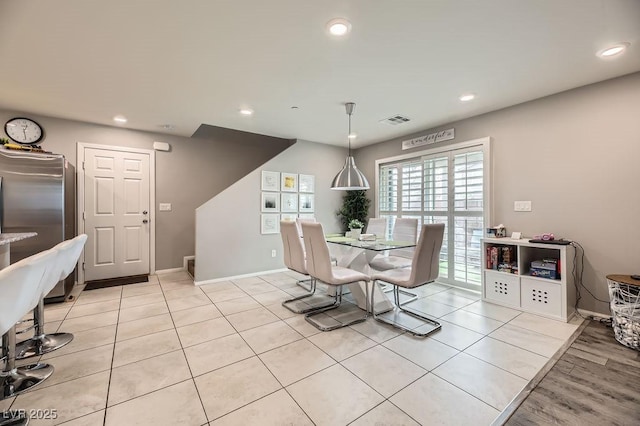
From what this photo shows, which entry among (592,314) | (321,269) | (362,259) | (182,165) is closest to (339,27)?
(321,269)

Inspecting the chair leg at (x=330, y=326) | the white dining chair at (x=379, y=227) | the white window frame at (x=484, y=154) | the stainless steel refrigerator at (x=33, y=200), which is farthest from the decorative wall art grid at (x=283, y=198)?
the stainless steel refrigerator at (x=33, y=200)

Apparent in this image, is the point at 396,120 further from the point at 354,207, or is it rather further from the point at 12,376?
the point at 12,376

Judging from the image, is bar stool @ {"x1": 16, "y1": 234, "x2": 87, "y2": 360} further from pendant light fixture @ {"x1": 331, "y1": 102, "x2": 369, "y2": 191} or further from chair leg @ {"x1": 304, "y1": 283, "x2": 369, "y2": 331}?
pendant light fixture @ {"x1": 331, "y1": 102, "x2": 369, "y2": 191}

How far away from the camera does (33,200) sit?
10.8 ft

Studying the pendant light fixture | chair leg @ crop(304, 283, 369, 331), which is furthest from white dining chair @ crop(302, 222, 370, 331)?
the pendant light fixture

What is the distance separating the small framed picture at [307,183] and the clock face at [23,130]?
3.97 meters

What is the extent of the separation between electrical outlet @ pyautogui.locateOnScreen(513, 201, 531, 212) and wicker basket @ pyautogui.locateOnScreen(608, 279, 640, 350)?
1.14 meters

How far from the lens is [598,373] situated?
2.02 m

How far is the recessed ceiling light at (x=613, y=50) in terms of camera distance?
226 centimetres

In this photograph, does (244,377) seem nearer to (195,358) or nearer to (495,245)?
(195,358)

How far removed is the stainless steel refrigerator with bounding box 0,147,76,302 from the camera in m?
3.14

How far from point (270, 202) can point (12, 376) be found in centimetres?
367

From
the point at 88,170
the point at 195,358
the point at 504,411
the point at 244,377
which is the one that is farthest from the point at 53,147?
the point at 504,411

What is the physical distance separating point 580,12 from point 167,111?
438 centimetres
